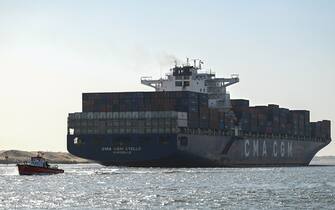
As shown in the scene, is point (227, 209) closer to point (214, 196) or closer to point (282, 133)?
point (214, 196)

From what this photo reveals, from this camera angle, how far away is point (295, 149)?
16625cm

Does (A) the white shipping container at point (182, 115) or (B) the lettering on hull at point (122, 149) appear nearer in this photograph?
(B) the lettering on hull at point (122, 149)

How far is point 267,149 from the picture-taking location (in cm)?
15500

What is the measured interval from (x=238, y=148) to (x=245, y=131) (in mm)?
2768

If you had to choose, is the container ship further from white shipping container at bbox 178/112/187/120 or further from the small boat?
the small boat

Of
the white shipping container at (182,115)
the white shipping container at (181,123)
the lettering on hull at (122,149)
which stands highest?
the white shipping container at (182,115)

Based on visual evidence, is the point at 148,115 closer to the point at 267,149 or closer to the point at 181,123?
the point at 181,123

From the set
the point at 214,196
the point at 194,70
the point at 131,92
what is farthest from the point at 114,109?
the point at 214,196

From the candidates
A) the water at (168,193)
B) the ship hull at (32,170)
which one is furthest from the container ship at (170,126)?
the water at (168,193)

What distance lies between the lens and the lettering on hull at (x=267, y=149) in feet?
485

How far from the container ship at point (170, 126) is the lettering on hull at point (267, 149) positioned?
33 cm

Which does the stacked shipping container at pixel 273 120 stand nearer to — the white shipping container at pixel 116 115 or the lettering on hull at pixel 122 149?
the lettering on hull at pixel 122 149

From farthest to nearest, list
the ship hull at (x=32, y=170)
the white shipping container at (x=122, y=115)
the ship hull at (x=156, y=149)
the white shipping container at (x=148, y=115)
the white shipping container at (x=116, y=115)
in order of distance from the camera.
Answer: the white shipping container at (x=116, y=115) → the white shipping container at (x=122, y=115) → the white shipping container at (x=148, y=115) → the ship hull at (x=156, y=149) → the ship hull at (x=32, y=170)

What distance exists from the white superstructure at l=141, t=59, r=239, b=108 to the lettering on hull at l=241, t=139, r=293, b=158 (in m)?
7.97
